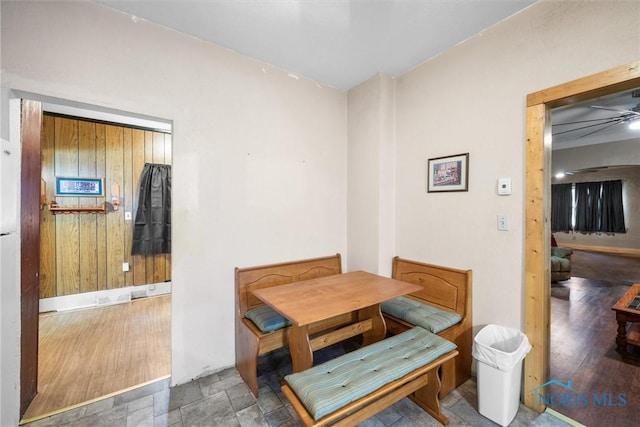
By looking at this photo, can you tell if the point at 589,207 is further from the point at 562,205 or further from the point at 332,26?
the point at 332,26

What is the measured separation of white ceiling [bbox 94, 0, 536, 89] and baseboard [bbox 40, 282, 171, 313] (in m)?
3.64

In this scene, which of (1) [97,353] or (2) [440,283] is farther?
(1) [97,353]

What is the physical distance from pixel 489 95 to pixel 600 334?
9.25ft

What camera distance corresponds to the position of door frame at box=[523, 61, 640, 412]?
174cm

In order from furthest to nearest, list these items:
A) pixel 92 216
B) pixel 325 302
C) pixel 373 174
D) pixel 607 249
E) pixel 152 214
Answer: pixel 607 249
pixel 152 214
pixel 92 216
pixel 373 174
pixel 325 302

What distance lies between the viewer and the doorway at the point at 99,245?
3090 millimetres

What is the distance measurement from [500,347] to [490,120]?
1732mm

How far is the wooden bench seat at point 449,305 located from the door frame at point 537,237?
0.38 m

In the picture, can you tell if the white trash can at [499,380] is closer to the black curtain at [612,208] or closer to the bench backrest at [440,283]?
the bench backrest at [440,283]

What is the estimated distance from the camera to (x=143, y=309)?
359cm

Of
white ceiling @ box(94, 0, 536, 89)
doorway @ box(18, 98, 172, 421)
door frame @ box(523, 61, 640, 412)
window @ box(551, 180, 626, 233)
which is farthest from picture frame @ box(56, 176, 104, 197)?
window @ box(551, 180, 626, 233)

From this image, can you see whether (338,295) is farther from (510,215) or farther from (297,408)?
(510,215)

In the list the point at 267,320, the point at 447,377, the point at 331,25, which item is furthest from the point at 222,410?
the point at 331,25

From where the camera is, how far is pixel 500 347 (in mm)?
1934
